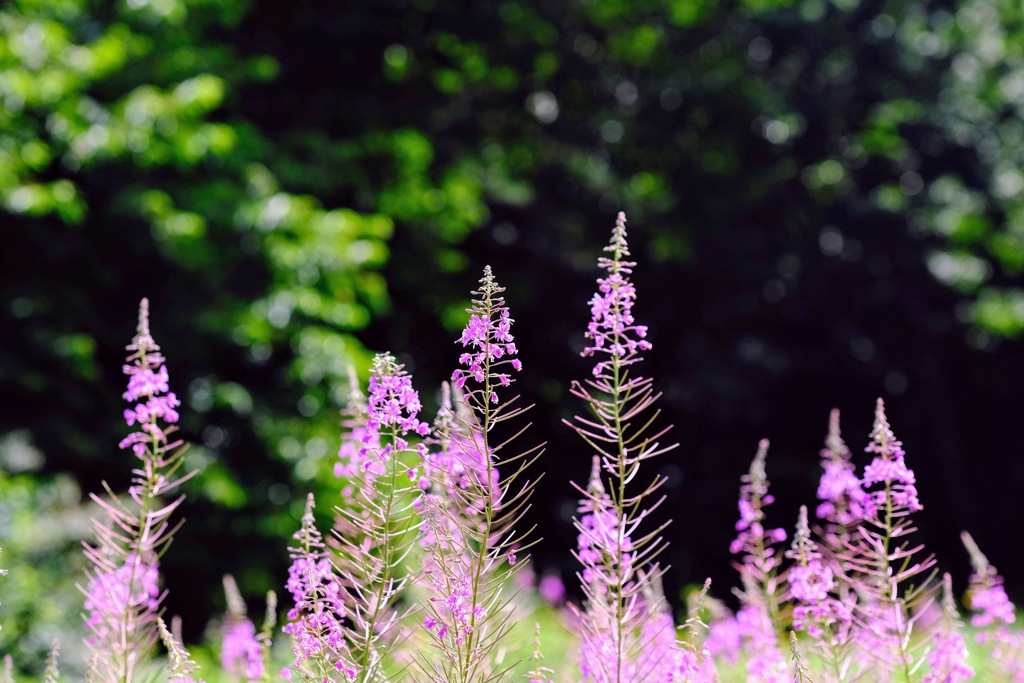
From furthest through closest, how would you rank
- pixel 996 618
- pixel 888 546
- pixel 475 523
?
pixel 996 618 → pixel 888 546 → pixel 475 523

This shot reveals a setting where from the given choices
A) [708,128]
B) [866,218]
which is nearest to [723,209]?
[708,128]

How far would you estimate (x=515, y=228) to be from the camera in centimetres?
1230

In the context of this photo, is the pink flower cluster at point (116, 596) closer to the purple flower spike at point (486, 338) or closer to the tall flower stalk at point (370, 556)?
the tall flower stalk at point (370, 556)

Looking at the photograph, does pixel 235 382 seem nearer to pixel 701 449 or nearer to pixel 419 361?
pixel 419 361

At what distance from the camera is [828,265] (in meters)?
13.6

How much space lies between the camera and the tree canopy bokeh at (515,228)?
8359 mm

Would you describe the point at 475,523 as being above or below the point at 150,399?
below

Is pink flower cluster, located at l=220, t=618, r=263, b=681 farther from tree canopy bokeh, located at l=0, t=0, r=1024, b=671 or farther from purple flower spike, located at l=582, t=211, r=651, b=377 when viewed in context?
tree canopy bokeh, located at l=0, t=0, r=1024, b=671

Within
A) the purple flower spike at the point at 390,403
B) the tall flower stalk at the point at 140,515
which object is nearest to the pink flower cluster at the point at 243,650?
the tall flower stalk at the point at 140,515

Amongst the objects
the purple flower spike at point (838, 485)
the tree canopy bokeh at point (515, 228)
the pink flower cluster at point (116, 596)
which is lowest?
the pink flower cluster at point (116, 596)

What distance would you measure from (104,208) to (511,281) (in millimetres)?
4621

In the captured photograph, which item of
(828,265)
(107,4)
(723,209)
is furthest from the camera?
(828,265)

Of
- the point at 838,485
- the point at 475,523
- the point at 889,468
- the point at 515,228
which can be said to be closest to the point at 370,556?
the point at 475,523

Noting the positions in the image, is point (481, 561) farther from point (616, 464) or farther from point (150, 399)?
point (150, 399)
